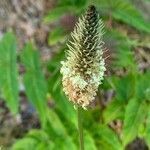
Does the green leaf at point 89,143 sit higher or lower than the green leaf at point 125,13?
lower

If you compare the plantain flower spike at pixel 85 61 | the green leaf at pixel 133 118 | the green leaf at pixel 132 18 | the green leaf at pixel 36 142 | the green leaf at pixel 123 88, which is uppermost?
the green leaf at pixel 132 18

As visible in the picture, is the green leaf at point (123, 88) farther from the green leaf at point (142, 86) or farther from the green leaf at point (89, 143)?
the green leaf at point (89, 143)

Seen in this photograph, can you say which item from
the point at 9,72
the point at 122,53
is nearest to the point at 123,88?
the point at 122,53

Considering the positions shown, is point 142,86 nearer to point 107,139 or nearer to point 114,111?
point 114,111

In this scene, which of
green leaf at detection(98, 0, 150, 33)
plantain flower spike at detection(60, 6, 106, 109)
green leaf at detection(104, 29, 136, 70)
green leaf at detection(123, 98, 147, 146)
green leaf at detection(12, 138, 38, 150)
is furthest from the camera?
green leaf at detection(12, 138, 38, 150)

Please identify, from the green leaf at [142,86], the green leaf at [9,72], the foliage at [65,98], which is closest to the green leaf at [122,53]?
the foliage at [65,98]

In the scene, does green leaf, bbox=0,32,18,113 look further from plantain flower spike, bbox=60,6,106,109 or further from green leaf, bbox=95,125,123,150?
plantain flower spike, bbox=60,6,106,109

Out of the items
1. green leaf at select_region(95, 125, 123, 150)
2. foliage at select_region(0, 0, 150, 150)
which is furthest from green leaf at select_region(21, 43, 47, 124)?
green leaf at select_region(95, 125, 123, 150)

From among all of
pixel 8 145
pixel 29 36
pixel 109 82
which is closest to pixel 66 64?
pixel 109 82
